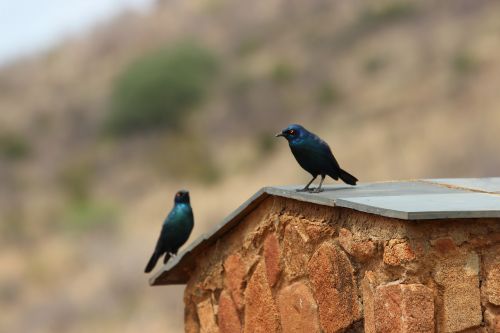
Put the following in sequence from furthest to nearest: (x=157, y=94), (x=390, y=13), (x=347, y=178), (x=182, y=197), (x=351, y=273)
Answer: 1. (x=390, y=13)
2. (x=157, y=94)
3. (x=182, y=197)
4. (x=347, y=178)
5. (x=351, y=273)

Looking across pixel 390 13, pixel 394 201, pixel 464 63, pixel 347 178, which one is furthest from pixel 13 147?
pixel 394 201

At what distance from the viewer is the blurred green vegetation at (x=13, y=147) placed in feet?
135

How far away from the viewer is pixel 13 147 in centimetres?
4169

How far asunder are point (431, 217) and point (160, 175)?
30494 millimetres

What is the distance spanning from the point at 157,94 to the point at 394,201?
36113 millimetres

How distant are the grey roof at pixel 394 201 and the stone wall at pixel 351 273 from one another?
0.09 meters

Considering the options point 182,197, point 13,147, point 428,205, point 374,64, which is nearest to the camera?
point 428,205

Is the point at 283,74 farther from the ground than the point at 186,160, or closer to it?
farther from the ground

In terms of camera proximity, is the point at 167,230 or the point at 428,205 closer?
the point at 428,205

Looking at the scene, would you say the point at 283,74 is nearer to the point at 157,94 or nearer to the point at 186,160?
the point at 157,94

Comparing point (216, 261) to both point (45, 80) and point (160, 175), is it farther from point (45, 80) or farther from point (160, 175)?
point (45, 80)

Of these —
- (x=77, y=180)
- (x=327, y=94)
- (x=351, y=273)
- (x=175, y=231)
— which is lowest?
(x=351, y=273)

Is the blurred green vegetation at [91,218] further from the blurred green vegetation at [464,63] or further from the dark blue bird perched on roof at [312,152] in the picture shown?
the dark blue bird perched on roof at [312,152]

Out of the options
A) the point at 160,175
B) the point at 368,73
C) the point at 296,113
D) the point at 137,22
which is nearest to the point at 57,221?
the point at 160,175
